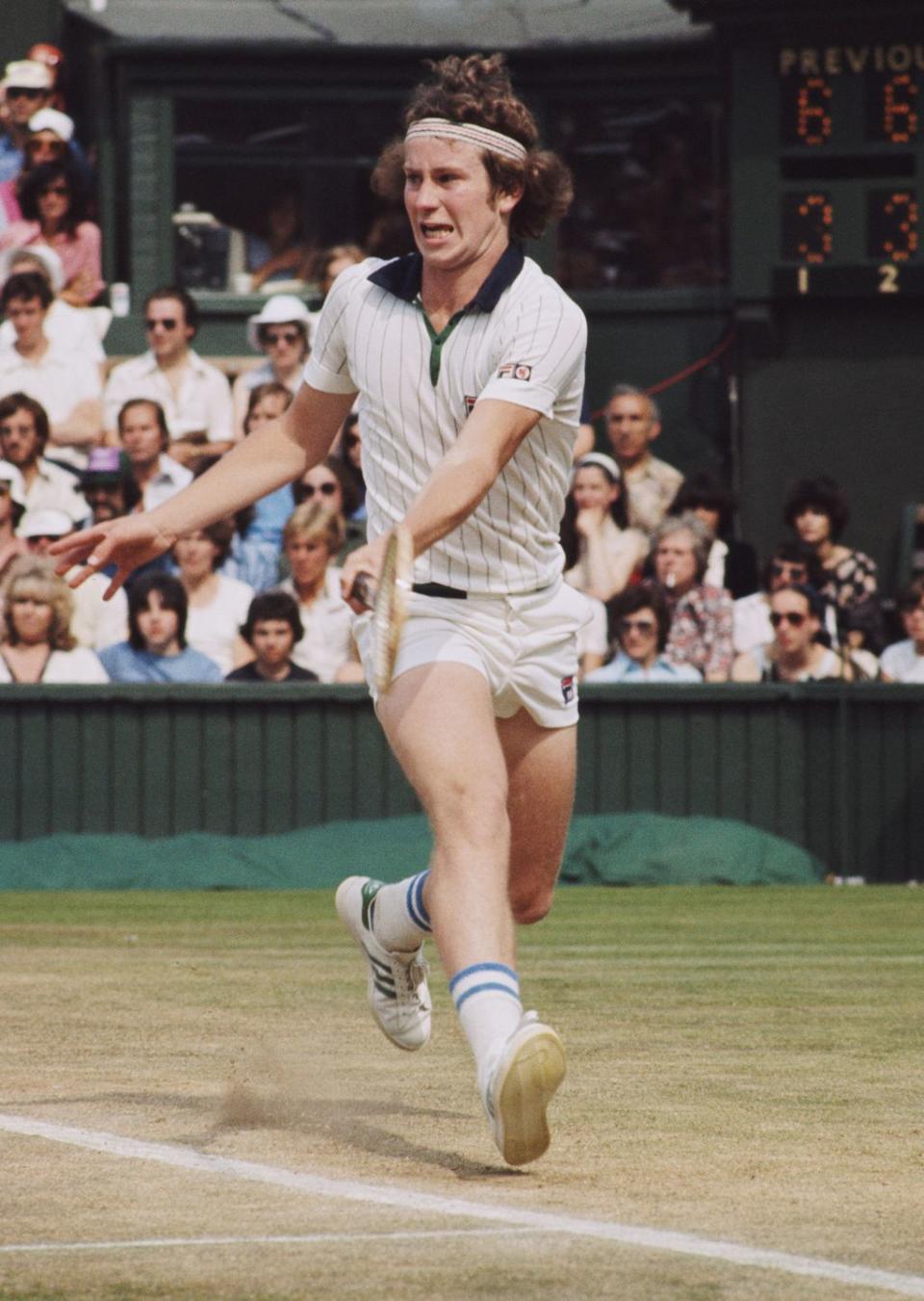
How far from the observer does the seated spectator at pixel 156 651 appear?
1373 centimetres

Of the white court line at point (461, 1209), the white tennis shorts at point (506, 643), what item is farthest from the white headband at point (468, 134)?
the white court line at point (461, 1209)

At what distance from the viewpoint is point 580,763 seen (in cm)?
1388

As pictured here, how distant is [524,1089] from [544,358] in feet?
4.96

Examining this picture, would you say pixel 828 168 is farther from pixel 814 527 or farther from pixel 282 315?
pixel 282 315

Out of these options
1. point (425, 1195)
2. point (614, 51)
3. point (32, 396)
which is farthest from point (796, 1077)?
point (614, 51)

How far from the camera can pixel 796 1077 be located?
646cm

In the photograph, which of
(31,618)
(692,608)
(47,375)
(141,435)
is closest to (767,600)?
(692,608)

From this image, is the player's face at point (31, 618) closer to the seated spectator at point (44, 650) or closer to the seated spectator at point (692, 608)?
the seated spectator at point (44, 650)

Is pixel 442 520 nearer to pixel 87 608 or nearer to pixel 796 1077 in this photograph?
pixel 796 1077

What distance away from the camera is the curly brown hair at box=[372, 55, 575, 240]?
552 cm

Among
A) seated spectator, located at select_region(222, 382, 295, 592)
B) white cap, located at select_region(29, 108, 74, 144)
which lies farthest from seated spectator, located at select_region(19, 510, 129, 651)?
white cap, located at select_region(29, 108, 74, 144)

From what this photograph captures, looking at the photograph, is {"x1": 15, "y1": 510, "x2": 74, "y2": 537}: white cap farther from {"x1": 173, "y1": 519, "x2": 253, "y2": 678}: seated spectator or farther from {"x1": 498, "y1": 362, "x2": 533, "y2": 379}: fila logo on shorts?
{"x1": 498, "y1": 362, "x2": 533, "y2": 379}: fila logo on shorts

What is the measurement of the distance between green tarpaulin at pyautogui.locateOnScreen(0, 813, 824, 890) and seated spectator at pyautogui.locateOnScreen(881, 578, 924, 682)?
1207 millimetres

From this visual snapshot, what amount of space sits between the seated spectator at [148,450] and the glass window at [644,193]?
5.87 m
